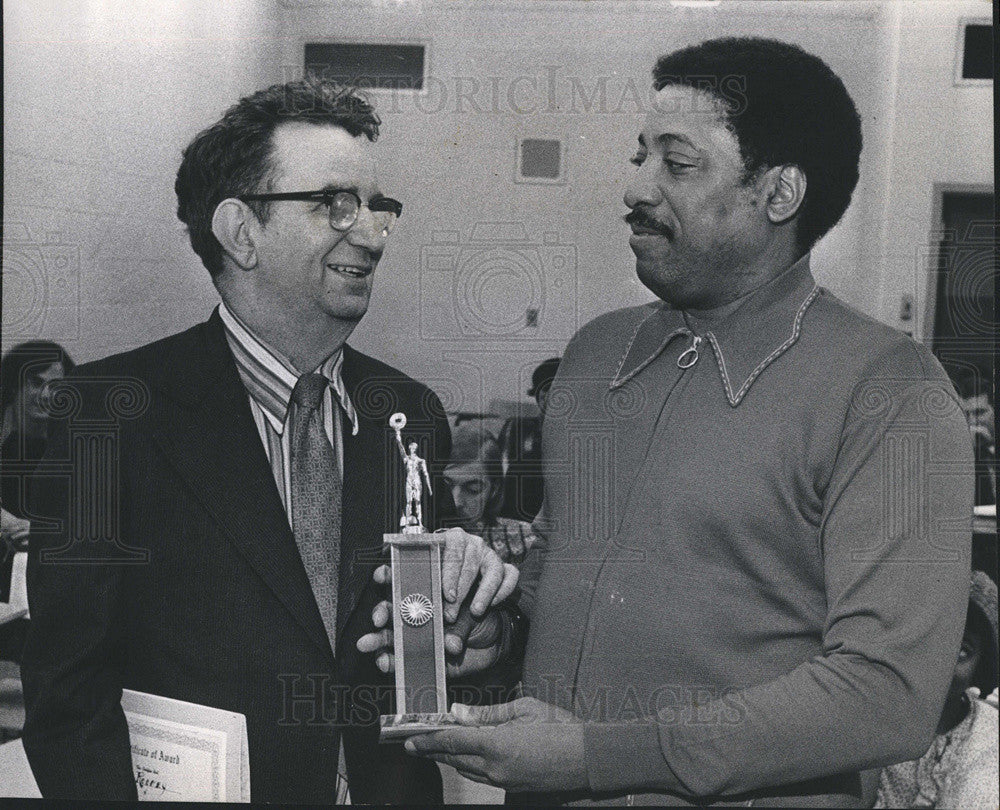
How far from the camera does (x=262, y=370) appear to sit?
268 cm

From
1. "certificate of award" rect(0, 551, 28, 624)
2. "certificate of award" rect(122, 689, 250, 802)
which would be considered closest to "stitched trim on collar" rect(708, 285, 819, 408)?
"certificate of award" rect(122, 689, 250, 802)

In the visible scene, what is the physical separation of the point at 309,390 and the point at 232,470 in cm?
26

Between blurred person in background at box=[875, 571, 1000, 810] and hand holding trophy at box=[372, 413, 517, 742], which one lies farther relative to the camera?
blurred person in background at box=[875, 571, 1000, 810]

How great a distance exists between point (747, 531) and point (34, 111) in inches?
76.2

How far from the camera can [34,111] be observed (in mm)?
2736

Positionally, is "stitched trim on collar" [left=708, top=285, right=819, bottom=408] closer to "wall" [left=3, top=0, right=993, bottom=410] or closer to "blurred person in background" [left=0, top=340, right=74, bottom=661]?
"wall" [left=3, top=0, right=993, bottom=410]

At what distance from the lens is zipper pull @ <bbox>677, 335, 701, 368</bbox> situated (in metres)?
2.59

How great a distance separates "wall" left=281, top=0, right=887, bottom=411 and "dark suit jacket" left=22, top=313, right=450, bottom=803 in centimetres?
22

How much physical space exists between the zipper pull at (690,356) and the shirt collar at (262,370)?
35.4 inches

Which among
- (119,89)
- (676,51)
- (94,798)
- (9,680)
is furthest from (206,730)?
(676,51)

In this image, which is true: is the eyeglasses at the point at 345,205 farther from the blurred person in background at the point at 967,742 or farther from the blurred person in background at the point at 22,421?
the blurred person in background at the point at 967,742

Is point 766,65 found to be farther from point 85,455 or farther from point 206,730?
point 206,730

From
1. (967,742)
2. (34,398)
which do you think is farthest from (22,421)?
(967,742)

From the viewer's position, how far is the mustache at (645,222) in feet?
8.58
